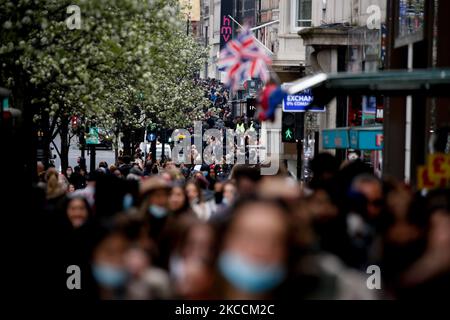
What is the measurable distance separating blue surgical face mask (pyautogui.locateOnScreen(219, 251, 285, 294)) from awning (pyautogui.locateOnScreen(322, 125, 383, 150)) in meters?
20.1

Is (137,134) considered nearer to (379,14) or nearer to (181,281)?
(379,14)

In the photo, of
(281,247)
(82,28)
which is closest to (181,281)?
(281,247)

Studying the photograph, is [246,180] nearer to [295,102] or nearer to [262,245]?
[262,245]

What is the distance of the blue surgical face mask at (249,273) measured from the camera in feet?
23.7

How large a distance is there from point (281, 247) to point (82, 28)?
1940 centimetres

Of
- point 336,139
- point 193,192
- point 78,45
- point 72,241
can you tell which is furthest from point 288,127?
point 72,241

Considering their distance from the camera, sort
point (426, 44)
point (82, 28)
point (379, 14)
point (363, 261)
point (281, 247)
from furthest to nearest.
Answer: point (379, 14) → point (82, 28) → point (426, 44) → point (363, 261) → point (281, 247)

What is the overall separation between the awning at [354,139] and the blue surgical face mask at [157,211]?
50.6 ft

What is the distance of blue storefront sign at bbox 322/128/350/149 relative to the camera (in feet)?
90.8

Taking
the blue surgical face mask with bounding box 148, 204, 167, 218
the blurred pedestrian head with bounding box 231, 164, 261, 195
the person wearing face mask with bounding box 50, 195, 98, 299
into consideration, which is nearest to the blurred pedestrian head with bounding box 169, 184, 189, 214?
the blurred pedestrian head with bounding box 231, 164, 261, 195

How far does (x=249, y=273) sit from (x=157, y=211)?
5043mm

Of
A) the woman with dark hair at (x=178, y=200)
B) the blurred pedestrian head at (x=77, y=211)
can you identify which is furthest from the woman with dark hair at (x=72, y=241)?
the woman with dark hair at (x=178, y=200)

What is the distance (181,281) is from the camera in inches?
324
